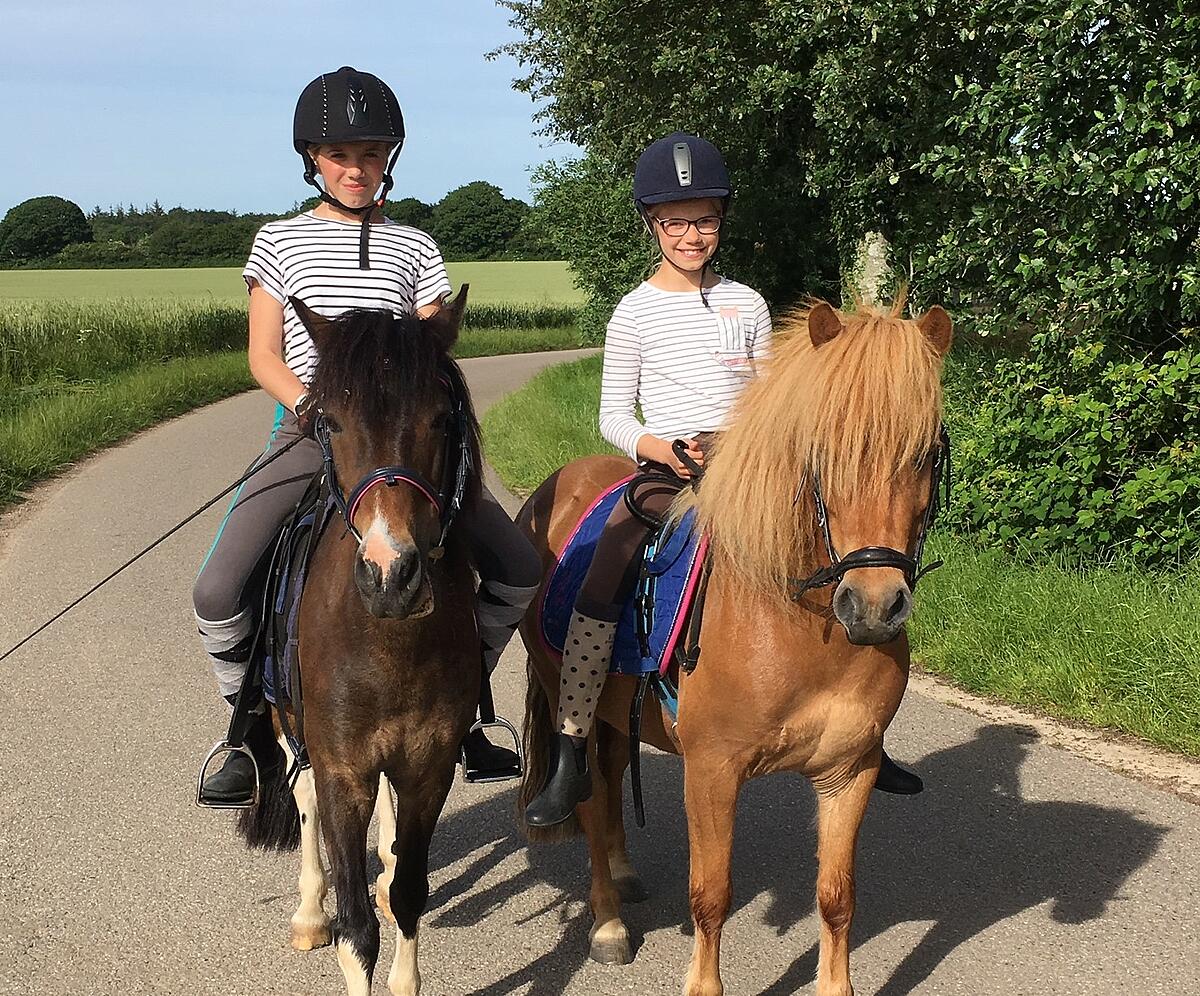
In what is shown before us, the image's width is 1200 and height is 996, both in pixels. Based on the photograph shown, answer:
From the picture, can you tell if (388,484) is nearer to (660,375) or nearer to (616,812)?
(660,375)

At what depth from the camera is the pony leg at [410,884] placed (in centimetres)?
343

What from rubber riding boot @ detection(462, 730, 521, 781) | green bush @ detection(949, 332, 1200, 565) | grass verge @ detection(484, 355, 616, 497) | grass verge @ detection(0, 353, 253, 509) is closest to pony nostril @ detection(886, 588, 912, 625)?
rubber riding boot @ detection(462, 730, 521, 781)

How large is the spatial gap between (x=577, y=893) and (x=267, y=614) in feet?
5.32

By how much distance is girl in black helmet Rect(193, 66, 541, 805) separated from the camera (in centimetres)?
363

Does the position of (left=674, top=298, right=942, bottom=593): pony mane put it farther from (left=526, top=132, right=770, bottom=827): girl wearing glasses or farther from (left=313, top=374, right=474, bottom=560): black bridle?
(left=313, top=374, right=474, bottom=560): black bridle

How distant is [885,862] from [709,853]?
4.63ft

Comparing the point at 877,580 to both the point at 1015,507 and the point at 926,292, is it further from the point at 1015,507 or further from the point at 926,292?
the point at 926,292

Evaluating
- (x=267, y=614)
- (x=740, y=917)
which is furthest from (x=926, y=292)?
(x=267, y=614)

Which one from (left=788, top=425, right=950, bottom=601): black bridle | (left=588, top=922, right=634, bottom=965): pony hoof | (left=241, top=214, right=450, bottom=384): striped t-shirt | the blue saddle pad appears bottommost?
(left=588, top=922, right=634, bottom=965): pony hoof

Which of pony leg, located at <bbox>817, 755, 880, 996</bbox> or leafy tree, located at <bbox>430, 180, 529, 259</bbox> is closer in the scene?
pony leg, located at <bbox>817, 755, 880, 996</bbox>

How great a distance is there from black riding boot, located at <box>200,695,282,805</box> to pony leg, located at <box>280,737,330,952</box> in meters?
0.10

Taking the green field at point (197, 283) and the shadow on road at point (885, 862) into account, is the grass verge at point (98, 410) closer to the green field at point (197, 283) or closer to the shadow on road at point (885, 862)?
the shadow on road at point (885, 862)

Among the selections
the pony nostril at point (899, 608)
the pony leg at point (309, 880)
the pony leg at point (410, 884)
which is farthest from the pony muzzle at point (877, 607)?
the pony leg at point (309, 880)

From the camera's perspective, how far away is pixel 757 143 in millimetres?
18125
